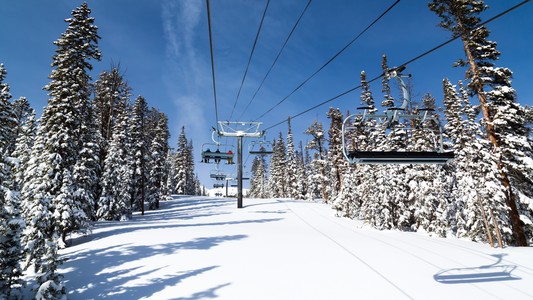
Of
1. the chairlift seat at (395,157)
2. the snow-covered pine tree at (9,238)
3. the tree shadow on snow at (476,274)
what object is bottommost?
the tree shadow on snow at (476,274)

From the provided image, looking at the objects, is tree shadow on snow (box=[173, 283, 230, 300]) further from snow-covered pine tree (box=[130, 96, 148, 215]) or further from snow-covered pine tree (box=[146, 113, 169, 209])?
snow-covered pine tree (box=[146, 113, 169, 209])

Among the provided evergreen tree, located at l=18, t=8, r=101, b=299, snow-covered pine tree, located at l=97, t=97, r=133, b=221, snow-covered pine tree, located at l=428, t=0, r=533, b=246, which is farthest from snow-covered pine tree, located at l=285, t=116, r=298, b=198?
evergreen tree, located at l=18, t=8, r=101, b=299

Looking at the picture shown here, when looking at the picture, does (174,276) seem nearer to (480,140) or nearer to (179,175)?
(480,140)

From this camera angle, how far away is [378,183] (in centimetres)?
1952

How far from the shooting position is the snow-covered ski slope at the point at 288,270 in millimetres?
6902

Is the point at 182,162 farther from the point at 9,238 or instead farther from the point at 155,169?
the point at 9,238

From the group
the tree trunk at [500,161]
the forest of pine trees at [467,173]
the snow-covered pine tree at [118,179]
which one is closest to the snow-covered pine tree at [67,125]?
the snow-covered pine tree at [118,179]

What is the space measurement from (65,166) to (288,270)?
14.3 m

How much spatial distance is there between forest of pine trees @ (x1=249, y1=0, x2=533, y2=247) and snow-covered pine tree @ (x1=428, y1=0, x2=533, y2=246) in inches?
1.9

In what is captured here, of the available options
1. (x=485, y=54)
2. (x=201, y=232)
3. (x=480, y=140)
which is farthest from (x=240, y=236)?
(x=485, y=54)

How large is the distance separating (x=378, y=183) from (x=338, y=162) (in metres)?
12.9

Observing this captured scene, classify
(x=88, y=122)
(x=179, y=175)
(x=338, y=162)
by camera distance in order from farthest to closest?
(x=179, y=175) < (x=338, y=162) < (x=88, y=122)

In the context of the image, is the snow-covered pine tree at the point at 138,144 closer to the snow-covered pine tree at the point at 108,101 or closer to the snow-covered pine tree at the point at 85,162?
the snow-covered pine tree at the point at 108,101

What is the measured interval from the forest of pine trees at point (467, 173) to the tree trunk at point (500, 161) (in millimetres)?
42
